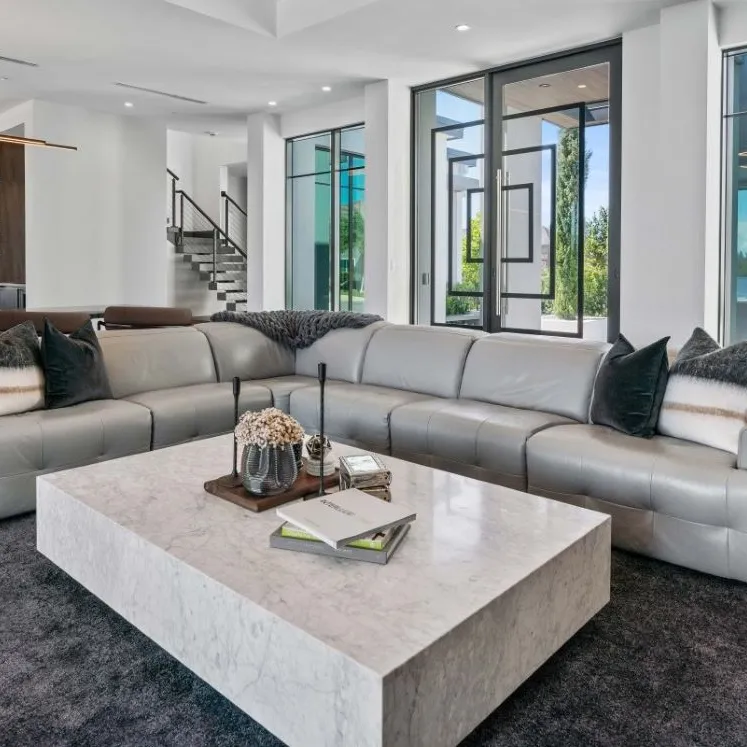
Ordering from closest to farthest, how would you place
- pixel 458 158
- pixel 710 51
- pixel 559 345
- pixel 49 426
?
pixel 49 426 < pixel 559 345 < pixel 710 51 < pixel 458 158

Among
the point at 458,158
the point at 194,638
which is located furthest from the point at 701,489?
the point at 458,158

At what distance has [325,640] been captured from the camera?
1.39m

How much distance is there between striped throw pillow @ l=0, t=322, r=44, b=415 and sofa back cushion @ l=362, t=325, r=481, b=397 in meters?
1.92

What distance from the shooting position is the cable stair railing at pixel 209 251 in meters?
10.7

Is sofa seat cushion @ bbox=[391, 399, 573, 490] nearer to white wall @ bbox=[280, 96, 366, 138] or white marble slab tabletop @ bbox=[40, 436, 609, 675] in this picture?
white marble slab tabletop @ bbox=[40, 436, 609, 675]

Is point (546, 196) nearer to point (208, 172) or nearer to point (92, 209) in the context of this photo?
point (92, 209)

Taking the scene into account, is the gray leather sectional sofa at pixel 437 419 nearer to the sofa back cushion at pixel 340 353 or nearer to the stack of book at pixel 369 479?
the sofa back cushion at pixel 340 353

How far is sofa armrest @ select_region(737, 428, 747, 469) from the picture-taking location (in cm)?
247

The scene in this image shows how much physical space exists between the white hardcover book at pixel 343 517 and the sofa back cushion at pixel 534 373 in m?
1.85

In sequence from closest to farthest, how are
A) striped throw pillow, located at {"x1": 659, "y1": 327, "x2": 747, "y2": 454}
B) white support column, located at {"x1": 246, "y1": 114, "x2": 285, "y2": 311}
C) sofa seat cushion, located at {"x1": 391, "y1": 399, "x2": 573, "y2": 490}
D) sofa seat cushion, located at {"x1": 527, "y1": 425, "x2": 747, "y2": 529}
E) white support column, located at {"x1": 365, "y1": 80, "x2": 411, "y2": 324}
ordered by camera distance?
sofa seat cushion, located at {"x1": 527, "y1": 425, "x2": 747, "y2": 529}, striped throw pillow, located at {"x1": 659, "y1": 327, "x2": 747, "y2": 454}, sofa seat cushion, located at {"x1": 391, "y1": 399, "x2": 573, "y2": 490}, white support column, located at {"x1": 365, "y1": 80, "x2": 411, "y2": 324}, white support column, located at {"x1": 246, "y1": 114, "x2": 285, "y2": 311}

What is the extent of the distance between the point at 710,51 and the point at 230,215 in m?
9.07

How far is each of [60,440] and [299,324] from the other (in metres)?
2.03

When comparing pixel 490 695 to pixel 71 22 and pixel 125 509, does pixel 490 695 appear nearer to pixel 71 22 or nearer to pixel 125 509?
pixel 125 509

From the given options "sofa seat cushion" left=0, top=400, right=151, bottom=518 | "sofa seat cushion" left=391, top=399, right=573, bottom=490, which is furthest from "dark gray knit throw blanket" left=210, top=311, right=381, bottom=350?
"sofa seat cushion" left=0, top=400, right=151, bottom=518
